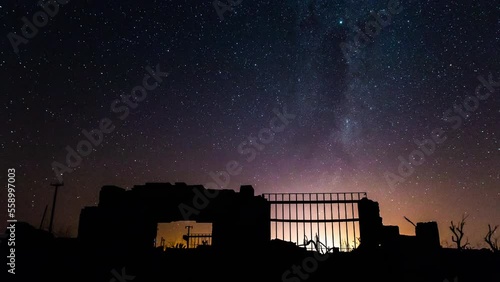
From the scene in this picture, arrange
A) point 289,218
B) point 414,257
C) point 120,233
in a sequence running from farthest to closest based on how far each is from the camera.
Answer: point 289,218 → point 120,233 → point 414,257

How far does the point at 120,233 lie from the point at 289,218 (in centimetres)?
571

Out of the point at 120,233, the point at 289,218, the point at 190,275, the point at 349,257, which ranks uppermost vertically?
the point at 289,218

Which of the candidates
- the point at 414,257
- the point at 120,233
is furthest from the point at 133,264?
the point at 414,257

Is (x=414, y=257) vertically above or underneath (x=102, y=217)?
underneath

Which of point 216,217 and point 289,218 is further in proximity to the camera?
point 289,218

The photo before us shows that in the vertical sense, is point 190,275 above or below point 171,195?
below

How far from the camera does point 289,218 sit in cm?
1127

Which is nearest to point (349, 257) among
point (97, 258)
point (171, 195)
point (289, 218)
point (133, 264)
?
point (289, 218)

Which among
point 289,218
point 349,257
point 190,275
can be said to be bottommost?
point 190,275

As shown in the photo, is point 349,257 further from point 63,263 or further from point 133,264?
point 63,263

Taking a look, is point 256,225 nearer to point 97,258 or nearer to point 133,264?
point 133,264

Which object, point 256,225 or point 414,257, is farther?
point 256,225

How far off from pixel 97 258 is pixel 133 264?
42.9 inches

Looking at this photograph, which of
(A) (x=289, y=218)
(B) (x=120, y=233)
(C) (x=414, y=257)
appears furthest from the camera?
(A) (x=289, y=218)
